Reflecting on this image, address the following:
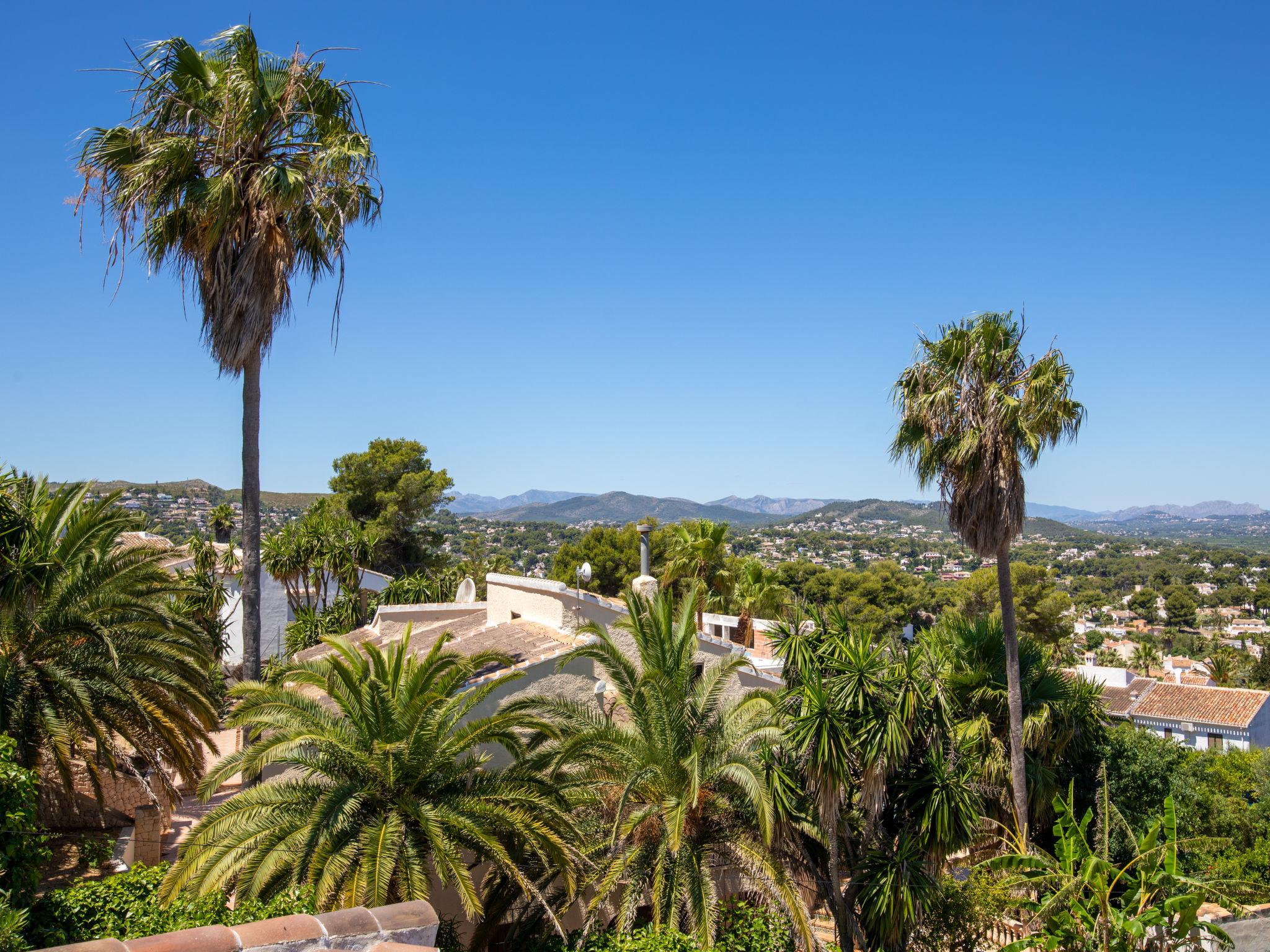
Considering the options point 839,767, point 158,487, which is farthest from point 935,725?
point 158,487

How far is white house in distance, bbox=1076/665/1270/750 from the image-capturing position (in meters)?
34.7

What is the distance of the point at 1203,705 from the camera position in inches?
1431

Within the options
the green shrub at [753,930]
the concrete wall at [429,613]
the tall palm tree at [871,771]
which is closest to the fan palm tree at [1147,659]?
the concrete wall at [429,613]

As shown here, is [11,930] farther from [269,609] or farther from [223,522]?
[223,522]

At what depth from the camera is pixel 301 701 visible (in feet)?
32.5

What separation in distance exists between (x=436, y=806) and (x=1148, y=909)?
878cm

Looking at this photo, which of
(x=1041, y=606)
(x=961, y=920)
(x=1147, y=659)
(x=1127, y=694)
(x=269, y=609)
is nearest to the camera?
(x=961, y=920)

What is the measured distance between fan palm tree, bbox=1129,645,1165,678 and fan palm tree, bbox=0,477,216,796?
54945 mm

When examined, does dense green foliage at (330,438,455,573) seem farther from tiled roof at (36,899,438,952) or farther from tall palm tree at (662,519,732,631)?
tiled roof at (36,899,438,952)

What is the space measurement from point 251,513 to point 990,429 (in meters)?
11.7

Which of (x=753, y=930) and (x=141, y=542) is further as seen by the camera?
(x=141, y=542)

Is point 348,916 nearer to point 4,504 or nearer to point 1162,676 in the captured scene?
point 4,504

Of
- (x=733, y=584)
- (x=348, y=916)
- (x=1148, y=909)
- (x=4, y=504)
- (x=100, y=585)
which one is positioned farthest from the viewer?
(x=733, y=584)

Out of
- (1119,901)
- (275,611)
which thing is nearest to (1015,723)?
(1119,901)
